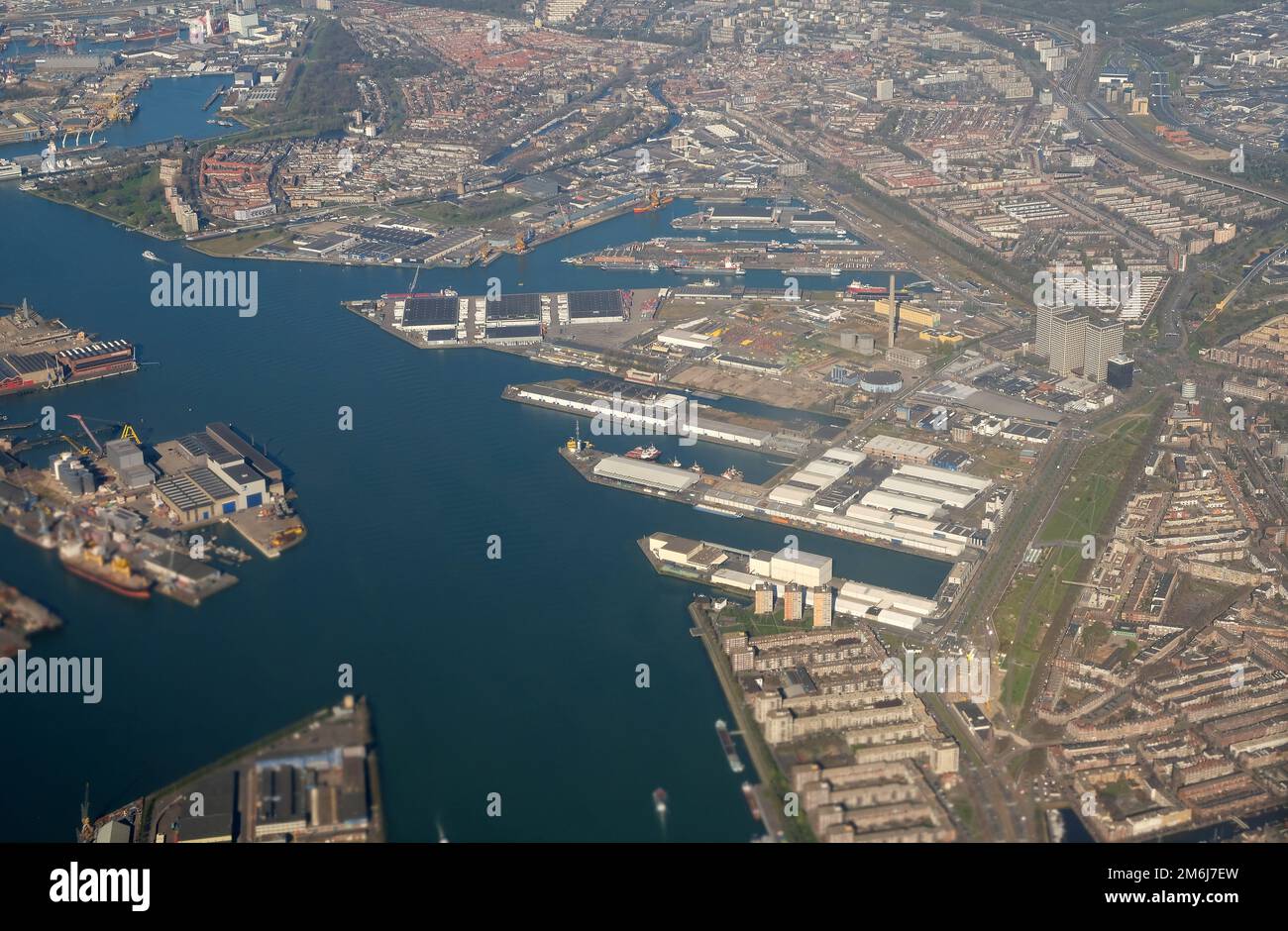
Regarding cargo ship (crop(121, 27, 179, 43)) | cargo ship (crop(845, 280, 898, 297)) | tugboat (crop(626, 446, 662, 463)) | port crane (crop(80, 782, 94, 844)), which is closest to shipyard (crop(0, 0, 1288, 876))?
port crane (crop(80, 782, 94, 844))

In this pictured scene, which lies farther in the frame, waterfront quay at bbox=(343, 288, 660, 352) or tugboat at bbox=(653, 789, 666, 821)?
waterfront quay at bbox=(343, 288, 660, 352)

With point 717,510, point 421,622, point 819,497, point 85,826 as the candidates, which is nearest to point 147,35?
point 717,510

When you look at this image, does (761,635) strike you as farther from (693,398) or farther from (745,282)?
(745,282)

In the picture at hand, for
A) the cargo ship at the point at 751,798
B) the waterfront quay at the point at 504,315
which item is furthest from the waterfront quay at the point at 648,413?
the cargo ship at the point at 751,798

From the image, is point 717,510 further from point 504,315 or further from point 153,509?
point 504,315

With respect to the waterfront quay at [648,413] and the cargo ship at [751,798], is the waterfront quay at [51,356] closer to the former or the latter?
the waterfront quay at [648,413]

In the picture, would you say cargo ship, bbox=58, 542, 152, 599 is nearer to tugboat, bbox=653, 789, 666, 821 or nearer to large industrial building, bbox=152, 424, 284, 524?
large industrial building, bbox=152, 424, 284, 524
